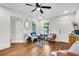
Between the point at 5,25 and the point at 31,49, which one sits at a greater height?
the point at 5,25

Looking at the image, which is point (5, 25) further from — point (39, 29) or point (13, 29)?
point (39, 29)

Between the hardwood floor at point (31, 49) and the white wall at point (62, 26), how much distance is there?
0.45ft

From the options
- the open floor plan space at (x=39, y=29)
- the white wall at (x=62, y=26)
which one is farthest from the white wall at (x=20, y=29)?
the white wall at (x=62, y=26)

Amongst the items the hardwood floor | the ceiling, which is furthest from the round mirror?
the hardwood floor

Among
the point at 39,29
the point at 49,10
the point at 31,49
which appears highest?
the point at 49,10

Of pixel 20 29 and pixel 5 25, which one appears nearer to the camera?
pixel 5 25

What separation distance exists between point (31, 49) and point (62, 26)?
0.73 m

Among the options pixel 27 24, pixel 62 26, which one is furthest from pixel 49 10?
pixel 27 24

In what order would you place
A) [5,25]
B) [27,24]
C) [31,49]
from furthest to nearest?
[27,24]
[31,49]
[5,25]

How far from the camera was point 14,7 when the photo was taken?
171 centimetres

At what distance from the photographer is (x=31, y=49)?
181 cm

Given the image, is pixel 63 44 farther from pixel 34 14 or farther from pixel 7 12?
pixel 7 12

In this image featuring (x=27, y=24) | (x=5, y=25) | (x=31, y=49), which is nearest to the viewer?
(x=5, y=25)

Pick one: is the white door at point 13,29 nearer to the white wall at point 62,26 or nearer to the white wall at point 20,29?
the white wall at point 20,29
